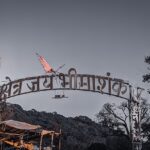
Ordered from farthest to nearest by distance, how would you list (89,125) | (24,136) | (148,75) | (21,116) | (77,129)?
(89,125)
(77,129)
(21,116)
(148,75)
(24,136)

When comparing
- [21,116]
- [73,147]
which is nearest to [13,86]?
[73,147]

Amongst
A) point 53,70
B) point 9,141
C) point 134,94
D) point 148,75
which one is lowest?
point 9,141

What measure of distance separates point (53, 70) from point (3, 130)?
20.8 feet

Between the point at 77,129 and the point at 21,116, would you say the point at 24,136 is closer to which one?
the point at 21,116

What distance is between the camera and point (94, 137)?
68812 mm

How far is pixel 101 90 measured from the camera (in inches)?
870

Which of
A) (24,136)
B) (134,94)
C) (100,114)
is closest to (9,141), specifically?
(24,136)

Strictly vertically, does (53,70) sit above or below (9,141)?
above

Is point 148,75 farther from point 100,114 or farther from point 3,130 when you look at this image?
point 100,114

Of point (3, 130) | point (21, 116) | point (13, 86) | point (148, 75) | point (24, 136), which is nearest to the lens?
point (3, 130)

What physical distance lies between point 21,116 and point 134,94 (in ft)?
151

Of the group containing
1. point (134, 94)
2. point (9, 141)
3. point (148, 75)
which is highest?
point (148, 75)

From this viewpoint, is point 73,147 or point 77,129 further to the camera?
point 77,129

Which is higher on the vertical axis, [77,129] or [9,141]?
[77,129]
